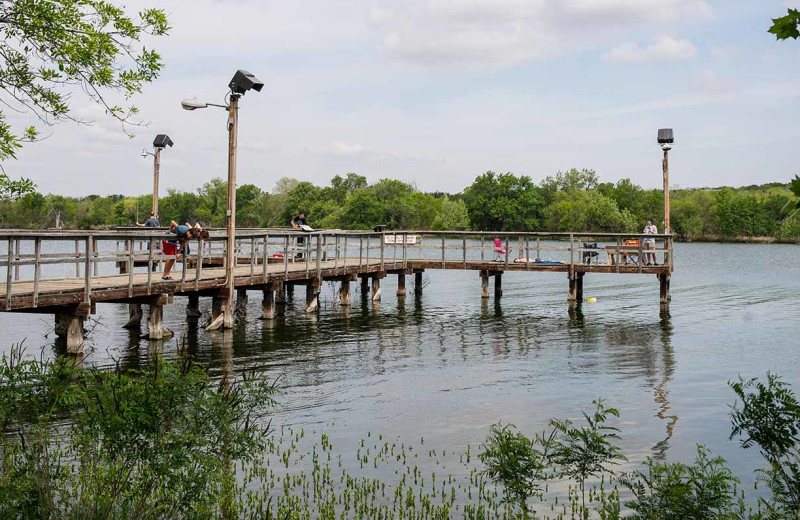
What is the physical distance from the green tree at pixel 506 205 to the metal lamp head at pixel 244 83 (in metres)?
100

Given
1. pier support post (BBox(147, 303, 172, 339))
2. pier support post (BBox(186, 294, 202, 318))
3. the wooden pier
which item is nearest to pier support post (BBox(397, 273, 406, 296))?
the wooden pier

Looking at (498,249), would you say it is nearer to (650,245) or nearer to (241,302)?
(650,245)

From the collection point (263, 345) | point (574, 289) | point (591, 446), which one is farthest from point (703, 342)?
point (591, 446)

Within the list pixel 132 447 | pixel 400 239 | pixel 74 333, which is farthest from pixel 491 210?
pixel 132 447

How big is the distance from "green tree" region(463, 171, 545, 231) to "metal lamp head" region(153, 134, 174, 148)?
92.4 metres

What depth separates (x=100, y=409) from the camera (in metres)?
7.55

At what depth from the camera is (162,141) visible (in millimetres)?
29000

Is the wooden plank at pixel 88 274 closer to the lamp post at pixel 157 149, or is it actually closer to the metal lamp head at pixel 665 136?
the lamp post at pixel 157 149

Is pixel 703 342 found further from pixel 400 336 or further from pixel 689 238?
pixel 689 238

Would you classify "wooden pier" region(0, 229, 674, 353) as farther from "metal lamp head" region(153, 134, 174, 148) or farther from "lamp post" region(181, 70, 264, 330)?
"metal lamp head" region(153, 134, 174, 148)

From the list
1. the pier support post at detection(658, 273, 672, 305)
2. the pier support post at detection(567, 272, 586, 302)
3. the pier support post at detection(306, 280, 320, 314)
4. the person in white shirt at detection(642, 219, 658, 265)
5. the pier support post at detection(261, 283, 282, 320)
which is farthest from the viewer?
the pier support post at detection(567, 272, 586, 302)

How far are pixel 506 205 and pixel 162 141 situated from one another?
93629 millimetres

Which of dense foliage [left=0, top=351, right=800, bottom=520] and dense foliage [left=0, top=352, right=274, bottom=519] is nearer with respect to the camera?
dense foliage [left=0, top=352, right=274, bottom=519]

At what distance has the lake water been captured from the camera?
41.9 feet
